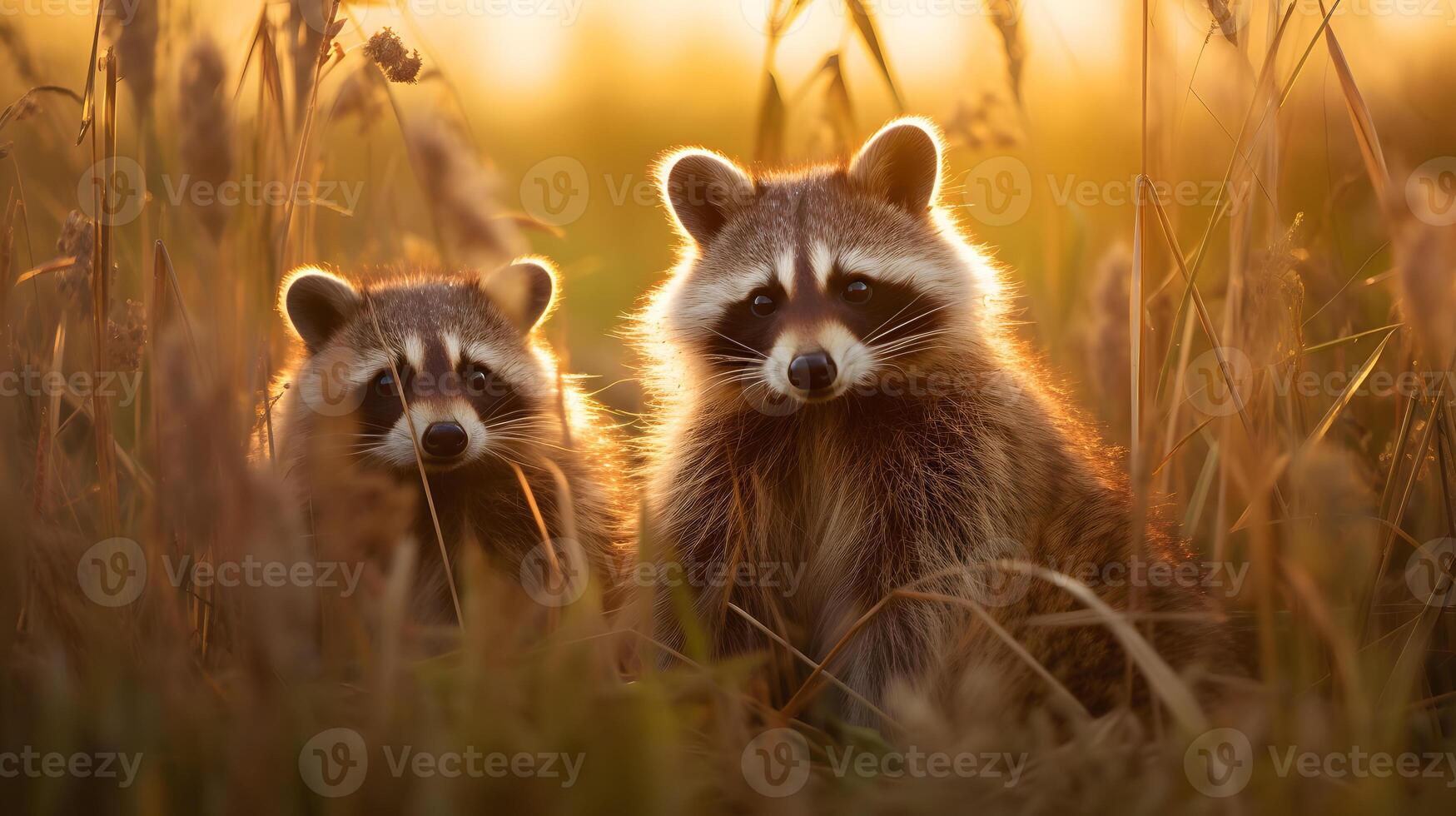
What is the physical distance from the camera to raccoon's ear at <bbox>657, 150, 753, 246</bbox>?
4113 mm

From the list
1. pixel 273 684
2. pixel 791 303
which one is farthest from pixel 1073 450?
pixel 273 684

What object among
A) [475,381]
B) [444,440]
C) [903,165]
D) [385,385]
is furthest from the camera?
[475,381]

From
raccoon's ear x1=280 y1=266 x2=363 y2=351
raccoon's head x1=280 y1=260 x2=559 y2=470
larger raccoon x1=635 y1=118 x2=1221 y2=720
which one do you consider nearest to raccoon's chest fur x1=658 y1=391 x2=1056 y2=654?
larger raccoon x1=635 y1=118 x2=1221 y2=720

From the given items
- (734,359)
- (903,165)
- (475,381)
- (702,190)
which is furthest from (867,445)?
(475,381)

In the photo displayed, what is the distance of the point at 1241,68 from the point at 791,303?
1.58 m

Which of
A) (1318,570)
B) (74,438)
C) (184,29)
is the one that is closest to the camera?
(1318,570)

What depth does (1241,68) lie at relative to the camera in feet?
9.50

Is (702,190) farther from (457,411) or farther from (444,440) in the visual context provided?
(444,440)

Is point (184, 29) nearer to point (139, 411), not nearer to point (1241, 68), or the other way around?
point (139, 411)


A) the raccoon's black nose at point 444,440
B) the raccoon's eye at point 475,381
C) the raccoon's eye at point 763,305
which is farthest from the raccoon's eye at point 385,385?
the raccoon's eye at point 763,305

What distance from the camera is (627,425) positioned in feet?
13.9

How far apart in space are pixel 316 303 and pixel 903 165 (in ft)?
8.42

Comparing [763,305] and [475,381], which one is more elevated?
[763,305]

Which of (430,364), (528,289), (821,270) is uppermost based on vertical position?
(528,289)
